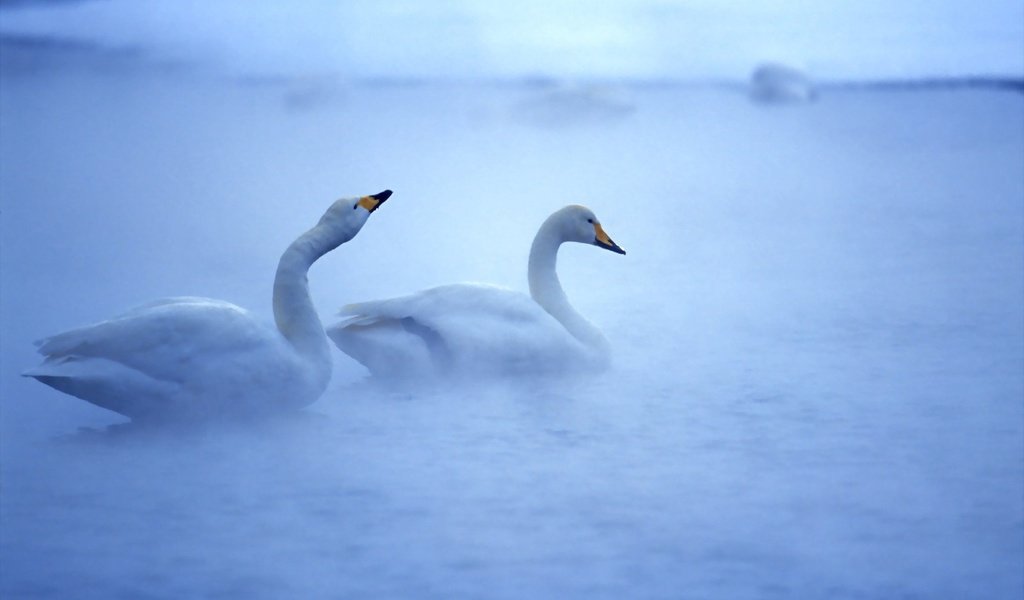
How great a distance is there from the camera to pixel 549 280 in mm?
3318

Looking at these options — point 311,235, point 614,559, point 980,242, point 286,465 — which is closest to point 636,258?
point 980,242

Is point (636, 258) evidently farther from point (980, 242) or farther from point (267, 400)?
point (267, 400)

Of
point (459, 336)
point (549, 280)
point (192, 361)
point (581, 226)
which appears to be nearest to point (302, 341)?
point (192, 361)

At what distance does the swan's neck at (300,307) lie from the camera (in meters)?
2.68

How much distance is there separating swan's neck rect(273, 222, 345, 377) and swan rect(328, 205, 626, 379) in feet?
0.78

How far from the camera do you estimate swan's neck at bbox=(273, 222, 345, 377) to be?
8.79 ft

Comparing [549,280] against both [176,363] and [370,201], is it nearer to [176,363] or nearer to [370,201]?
[370,201]

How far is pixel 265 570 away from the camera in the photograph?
6.30 ft

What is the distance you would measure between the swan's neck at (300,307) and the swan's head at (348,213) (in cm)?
4

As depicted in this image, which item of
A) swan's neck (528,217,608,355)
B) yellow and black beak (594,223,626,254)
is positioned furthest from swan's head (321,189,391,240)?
yellow and black beak (594,223,626,254)

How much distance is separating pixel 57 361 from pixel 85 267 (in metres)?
1.30

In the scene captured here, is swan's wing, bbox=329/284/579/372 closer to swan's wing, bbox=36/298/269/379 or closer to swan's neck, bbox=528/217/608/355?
swan's neck, bbox=528/217/608/355

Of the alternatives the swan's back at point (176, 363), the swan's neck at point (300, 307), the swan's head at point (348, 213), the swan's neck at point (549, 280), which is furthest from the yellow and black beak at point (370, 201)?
the swan's neck at point (549, 280)

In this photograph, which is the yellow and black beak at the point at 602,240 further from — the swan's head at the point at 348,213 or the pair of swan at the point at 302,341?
the swan's head at the point at 348,213
